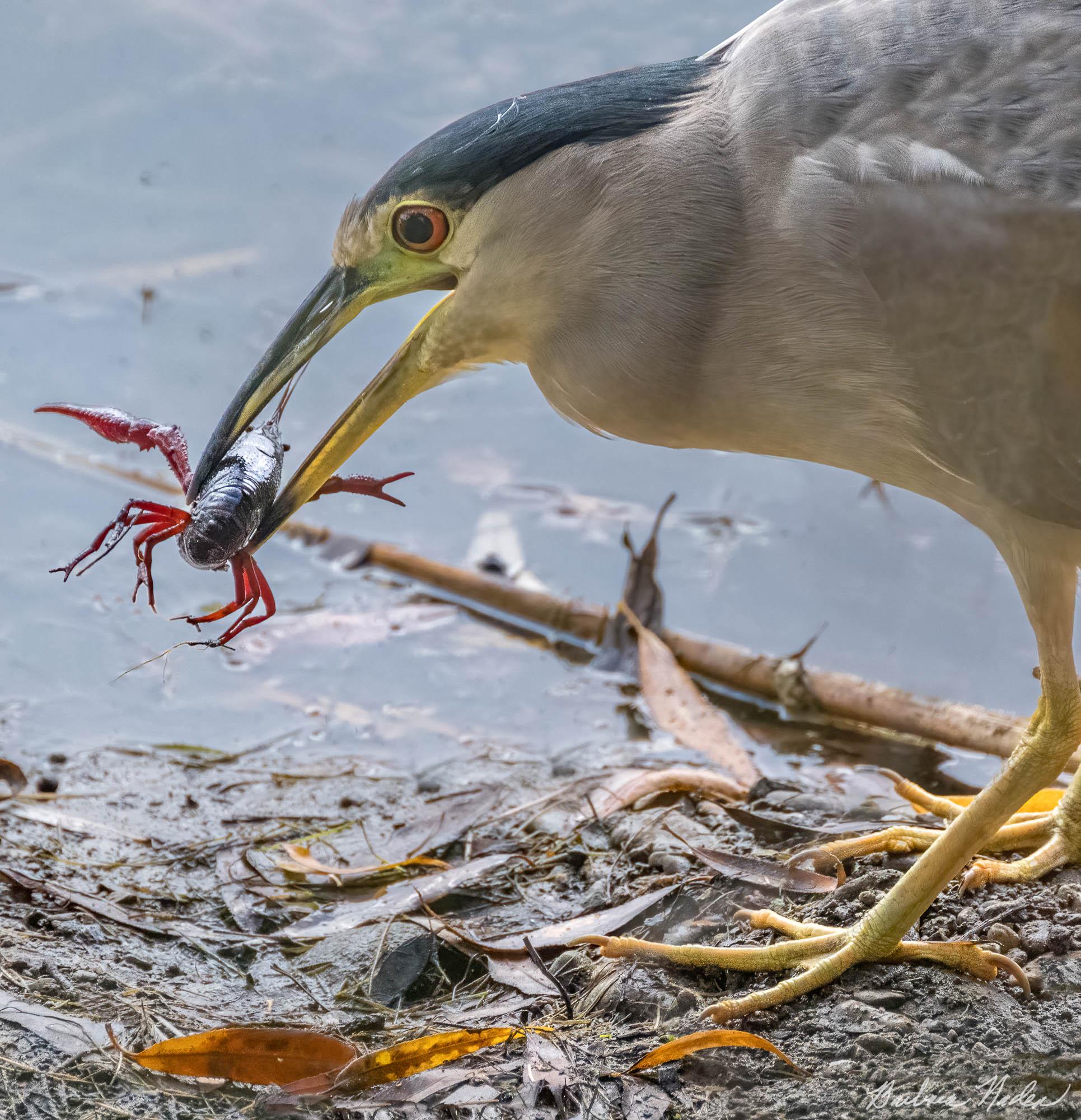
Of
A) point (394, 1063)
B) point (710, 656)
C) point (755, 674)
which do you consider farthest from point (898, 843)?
point (710, 656)

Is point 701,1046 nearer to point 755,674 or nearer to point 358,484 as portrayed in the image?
point 358,484

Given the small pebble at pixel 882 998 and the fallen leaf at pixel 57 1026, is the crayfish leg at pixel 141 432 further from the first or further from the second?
the small pebble at pixel 882 998

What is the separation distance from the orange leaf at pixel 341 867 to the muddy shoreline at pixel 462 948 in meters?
0.04

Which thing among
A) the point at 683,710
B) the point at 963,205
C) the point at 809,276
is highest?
the point at 963,205

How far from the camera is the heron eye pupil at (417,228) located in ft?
8.83

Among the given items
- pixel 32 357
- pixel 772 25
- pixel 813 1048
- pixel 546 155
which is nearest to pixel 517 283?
pixel 546 155

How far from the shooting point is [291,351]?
9.11 ft

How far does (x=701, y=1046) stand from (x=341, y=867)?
4.05ft

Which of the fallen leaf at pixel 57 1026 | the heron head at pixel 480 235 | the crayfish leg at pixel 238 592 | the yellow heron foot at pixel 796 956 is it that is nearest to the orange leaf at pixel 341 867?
the yellow heron foot at pixel 796 956

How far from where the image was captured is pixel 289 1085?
2.37m

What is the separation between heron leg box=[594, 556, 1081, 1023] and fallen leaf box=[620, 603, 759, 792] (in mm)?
1030

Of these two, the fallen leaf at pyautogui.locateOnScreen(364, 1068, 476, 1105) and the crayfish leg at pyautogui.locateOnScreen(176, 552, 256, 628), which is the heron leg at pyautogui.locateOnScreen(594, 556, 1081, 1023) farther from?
the crayfish leg at pyautogui.locateOnScreen(176, 552, 256, 628)

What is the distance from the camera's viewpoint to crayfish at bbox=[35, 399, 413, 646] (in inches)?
105

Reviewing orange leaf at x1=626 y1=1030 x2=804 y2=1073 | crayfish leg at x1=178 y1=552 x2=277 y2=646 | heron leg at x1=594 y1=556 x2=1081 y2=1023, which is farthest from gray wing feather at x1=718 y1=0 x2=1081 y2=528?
crayfish leg at x1=178 y1=552 x2=277 y2=646
